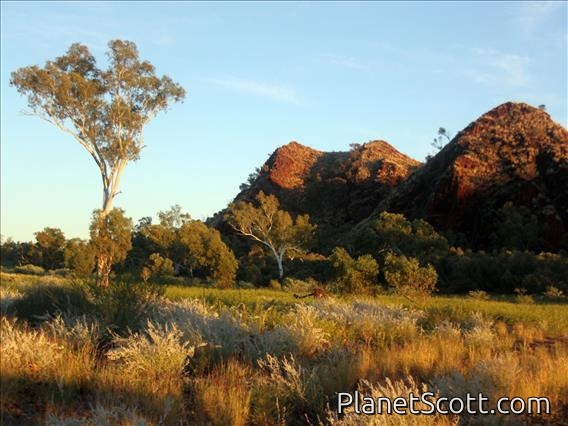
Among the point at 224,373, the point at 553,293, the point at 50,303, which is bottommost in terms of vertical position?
the point at 553,293

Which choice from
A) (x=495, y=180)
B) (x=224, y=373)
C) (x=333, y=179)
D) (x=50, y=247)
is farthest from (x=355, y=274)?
(x=333, y=179)

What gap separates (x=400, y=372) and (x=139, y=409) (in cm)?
352

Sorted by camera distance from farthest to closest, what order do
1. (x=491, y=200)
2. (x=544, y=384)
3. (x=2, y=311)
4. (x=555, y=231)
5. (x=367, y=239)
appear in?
(x=491, y=200) → (x=555, y=231) → (x=367, y=239) → (x=2, y=311) → (x=544, y=384)

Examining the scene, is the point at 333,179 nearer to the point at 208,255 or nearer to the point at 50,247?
the point at 50,247

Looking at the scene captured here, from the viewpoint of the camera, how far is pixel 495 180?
172 ft

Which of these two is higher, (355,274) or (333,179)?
(333,179)

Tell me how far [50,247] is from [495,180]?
158ft

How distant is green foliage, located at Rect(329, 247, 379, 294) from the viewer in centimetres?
2712

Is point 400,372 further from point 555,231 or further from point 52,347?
point 555,231

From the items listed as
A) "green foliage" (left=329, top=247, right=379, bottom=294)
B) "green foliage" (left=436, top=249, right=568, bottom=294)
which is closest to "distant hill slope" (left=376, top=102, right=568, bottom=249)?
"green foliage" (left=436, top=249, right=568, bottom=294)

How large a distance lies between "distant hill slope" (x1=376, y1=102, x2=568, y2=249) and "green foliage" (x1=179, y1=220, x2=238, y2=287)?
21666mm

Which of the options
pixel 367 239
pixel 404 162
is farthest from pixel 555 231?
pixel 404 162

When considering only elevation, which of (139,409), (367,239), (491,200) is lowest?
(139,409)

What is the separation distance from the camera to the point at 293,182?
3260 inches
